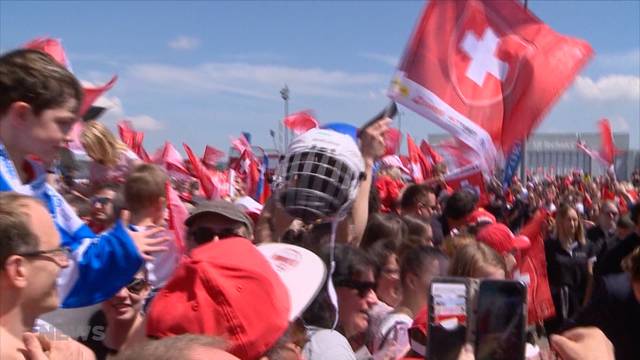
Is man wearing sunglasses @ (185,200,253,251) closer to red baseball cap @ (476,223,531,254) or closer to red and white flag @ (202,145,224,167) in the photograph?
red baseball cap @ (476,223,531,254)

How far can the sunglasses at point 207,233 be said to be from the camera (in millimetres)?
2799

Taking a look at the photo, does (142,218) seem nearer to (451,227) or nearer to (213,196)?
(213,196)

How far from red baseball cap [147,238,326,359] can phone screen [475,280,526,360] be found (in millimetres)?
462

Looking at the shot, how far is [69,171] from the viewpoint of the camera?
6.47 m

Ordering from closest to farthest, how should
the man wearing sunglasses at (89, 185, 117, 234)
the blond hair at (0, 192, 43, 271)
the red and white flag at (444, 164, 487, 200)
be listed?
the blond hair at (0, 192, 43, 271) → the man wearing sunglasses at (89, 185, 117, 234) → the red and white flag at (444, 164, 487, 200)

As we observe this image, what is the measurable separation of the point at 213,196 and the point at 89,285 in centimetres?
301

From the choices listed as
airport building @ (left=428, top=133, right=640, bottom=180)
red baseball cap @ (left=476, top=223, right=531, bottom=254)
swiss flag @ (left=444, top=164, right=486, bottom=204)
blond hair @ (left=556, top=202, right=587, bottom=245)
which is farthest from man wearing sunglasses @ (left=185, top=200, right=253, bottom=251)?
airport building @ (left=428, top=133, right=640, bottom=180)

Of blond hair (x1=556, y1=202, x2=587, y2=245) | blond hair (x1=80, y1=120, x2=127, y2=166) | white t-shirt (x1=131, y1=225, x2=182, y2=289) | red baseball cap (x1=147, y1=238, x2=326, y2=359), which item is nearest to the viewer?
red baseball cap (x1=147, y1=238, x2=326, y2=359)

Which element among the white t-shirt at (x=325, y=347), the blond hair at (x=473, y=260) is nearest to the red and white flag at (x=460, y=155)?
the blond hair at (x=473, y=260)

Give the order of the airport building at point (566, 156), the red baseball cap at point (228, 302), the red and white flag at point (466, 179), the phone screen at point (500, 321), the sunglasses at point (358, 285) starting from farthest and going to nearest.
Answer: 1. the airport building at point (566, 156)
2. the red and white flag at point (466, 179)
3. the sunglasses at point (358, 285)
4. the red baseball cap at point (228, 302)
5. the phone screen at point (500, 321)

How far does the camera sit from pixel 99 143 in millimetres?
4191

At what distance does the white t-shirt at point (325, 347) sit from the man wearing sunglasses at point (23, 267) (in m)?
0.87

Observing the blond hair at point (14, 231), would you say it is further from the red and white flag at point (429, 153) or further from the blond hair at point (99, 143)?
the red and white flag at point (429, 153)

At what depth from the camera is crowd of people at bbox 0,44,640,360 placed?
5.61 feet
